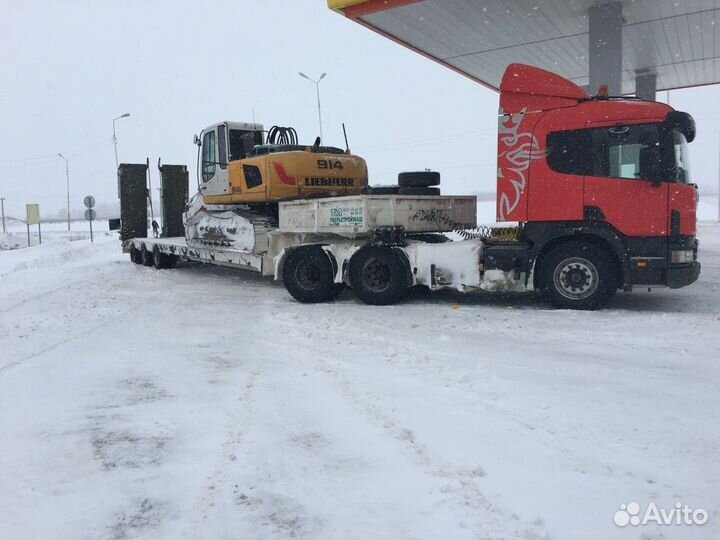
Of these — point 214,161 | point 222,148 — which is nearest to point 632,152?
point 222,148

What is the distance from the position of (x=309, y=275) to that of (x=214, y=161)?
4152 mm

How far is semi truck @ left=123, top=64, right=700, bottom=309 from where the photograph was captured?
25.7 ft

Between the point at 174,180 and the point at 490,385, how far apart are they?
1438 centimetres

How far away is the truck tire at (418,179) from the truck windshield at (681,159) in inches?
147

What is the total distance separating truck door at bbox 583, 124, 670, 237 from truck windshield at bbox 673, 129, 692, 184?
0.81ft

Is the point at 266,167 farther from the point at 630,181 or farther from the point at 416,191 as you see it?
the point at 630,181

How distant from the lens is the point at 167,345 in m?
6.67

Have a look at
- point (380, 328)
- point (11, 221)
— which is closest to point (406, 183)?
point (380, 328)

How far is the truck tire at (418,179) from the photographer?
32.7 feet

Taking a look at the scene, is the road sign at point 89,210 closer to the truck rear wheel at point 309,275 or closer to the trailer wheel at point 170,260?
the trailer wheel at point 170,260

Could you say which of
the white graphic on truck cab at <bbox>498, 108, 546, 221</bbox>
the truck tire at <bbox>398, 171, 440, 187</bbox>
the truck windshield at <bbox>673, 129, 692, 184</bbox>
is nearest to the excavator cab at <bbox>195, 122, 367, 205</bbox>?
the truck tire at <bbox>398, 171, 440, 187</bbox>

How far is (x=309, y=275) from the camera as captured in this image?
398 inches

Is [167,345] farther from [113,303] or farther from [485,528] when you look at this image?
[485,528]

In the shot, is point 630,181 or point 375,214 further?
point 375,214
